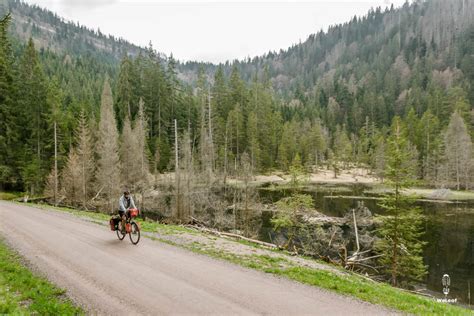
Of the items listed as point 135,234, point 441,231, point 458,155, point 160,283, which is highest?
point 458,155

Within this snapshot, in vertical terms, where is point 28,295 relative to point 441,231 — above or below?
above

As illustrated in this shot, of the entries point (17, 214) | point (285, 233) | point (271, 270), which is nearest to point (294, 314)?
point (271, 270)

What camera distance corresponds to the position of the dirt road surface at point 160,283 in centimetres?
851

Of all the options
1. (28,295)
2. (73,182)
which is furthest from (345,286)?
(73,182)

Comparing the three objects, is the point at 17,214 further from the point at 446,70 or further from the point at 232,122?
the point at 446,70

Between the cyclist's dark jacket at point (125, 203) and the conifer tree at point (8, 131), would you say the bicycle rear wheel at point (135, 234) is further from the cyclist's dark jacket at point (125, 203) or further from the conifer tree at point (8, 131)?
the conifer tree at point (8, 131)

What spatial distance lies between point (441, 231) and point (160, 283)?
109ft

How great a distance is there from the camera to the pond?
72.0 feet

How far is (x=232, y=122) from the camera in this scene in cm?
7900

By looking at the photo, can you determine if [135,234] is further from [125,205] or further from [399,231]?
[399,231]

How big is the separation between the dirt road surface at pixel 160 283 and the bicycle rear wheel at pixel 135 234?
328mm

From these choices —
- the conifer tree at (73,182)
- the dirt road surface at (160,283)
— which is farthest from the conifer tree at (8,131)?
the dirt road surface at (160,283)

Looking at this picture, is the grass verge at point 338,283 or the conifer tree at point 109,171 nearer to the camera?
the grass verge at point 338,283

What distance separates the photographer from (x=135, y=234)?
1520 cm
